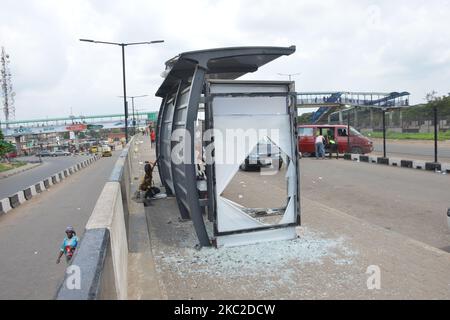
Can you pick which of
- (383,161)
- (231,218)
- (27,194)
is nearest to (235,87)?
(231,218)

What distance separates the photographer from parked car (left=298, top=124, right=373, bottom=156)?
19.2m

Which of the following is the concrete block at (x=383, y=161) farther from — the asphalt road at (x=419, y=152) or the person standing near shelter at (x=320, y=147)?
the person standing near shelter at (x=320, y=147)

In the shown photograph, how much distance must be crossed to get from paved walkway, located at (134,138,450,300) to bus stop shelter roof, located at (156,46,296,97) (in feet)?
8.33

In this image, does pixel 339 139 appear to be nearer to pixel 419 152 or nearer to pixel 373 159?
pixel 373 159

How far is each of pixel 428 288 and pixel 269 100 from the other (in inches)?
117

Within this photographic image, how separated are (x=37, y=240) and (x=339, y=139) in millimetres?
14271

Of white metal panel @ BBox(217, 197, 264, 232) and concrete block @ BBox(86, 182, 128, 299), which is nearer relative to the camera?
concrete block @ BBox(86, 182, 128, 299)

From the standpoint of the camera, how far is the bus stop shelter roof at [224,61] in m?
5.28

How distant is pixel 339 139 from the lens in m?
19.3

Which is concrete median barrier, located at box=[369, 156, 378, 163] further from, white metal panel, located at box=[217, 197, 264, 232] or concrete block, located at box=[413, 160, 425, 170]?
white metal panel, located at box=[217, 197, 264, 232]

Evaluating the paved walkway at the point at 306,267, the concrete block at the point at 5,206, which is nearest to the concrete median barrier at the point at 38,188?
the concrete block at the point at 5,206

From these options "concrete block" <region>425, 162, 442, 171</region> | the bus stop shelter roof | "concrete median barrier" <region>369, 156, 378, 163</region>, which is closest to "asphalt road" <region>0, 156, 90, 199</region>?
the bus stop shelter roof

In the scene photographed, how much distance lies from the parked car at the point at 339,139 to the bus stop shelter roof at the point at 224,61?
1230cm
